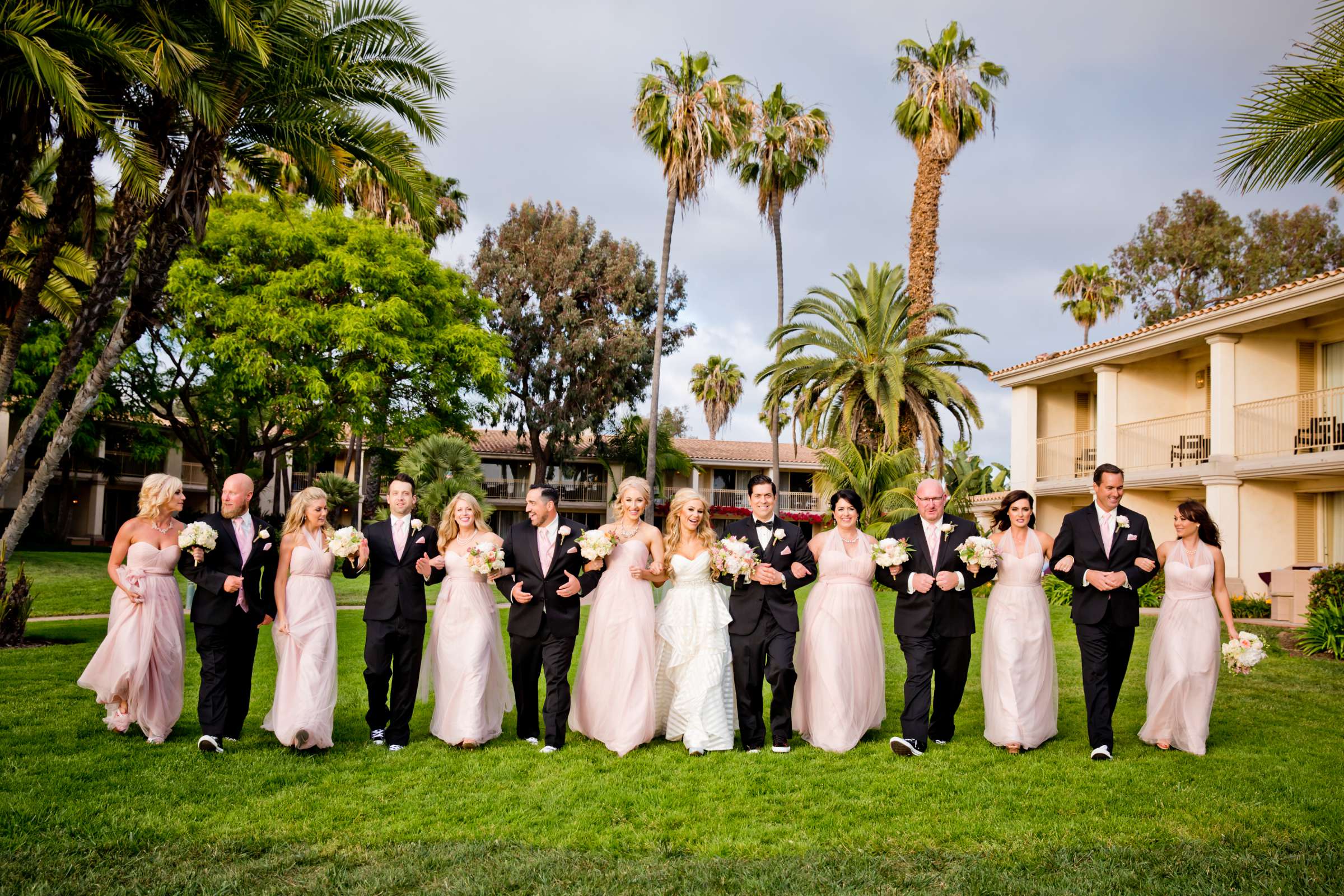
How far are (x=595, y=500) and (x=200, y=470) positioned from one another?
1980 cm

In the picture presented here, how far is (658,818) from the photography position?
5883mm

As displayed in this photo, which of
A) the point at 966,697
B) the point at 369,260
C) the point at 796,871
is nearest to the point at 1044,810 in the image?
the point at 796,871

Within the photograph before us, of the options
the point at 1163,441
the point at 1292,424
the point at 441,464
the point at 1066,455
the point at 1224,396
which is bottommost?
the point at 441,464

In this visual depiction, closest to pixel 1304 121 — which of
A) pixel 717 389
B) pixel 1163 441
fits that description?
pixel 1163 441

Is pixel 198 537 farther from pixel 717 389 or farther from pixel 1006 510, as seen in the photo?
pixel 717 389

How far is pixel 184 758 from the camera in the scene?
23.3ft

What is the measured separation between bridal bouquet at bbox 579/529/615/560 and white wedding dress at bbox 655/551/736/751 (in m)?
0.56

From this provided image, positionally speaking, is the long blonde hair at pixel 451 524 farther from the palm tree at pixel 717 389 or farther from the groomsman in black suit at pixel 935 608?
the palm tree at pixel 717 389

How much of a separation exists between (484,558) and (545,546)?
1.70ft

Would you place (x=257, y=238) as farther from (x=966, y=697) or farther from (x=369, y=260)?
(x=966, y=697)

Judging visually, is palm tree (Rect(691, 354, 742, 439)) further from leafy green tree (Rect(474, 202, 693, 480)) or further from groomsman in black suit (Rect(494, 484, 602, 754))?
groomsman in black suit (Rect(494, 484, 602, 754))

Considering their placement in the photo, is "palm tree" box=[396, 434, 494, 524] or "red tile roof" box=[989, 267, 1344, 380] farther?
"palm tree" box=[396, 434, 494, 524]

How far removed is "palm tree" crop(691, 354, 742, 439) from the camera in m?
65.8

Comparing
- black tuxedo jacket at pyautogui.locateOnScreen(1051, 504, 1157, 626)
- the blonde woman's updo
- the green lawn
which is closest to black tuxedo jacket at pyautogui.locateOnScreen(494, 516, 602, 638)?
the green lawn
